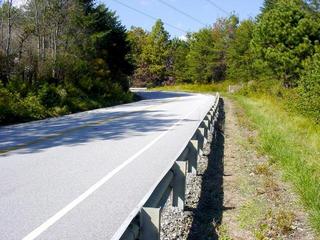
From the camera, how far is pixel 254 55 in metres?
52.8

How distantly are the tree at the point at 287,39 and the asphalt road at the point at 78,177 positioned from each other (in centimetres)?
2545

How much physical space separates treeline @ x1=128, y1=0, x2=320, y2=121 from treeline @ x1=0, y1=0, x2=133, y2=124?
42.3 feet

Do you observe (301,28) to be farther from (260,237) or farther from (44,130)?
(260,237)

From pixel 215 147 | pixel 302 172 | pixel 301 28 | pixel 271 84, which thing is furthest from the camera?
pixel 271 84

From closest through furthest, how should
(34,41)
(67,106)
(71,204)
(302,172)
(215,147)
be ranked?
1. (71,204)
2. (302,172)
3. (215,147)
4. (67,106)
5. (34,41)

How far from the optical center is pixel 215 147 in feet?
45.7

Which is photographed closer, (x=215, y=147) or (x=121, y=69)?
(x=215, y=147)

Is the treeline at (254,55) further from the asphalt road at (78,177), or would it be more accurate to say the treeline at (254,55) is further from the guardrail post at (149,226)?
the guardrail post at (149,226)

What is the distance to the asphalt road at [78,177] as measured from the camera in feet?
20.1

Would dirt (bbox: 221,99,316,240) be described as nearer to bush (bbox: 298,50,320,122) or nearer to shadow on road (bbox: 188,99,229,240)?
shadow on road (bbox: 188,99,229,240)

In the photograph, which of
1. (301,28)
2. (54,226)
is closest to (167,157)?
(54,226)

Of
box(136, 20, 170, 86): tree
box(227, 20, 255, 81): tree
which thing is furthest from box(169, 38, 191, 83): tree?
box(227, 20, 255, 81): tree

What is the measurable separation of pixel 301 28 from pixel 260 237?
119 feet

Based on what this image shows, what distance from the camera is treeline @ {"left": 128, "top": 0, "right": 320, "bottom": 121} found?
117ft
